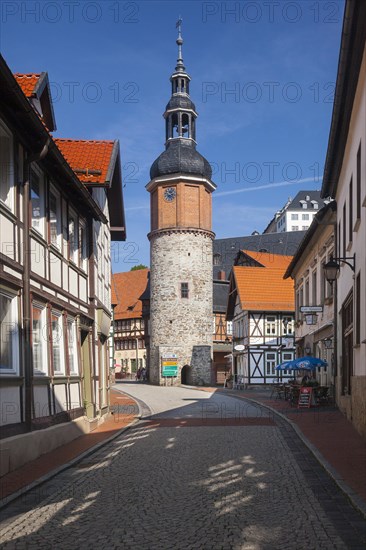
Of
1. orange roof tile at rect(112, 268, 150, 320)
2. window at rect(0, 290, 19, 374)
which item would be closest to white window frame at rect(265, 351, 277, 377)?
orange roof tile at rect(112, 268, 150, 320)

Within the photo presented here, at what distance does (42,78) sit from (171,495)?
10251mm

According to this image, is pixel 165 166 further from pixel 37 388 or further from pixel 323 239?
pixel 37 388

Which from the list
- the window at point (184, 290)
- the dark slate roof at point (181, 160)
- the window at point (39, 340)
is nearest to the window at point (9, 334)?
the window at point (39, 340)

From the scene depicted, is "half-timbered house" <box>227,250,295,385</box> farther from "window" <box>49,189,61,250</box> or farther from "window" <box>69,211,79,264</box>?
"window" <box>49,189,61,250</box>

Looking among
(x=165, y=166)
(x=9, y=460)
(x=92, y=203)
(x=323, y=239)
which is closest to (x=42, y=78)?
(x=92, y=203)

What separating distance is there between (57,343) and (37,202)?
3199 mm

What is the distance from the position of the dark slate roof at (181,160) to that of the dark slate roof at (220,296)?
16569 millimetres

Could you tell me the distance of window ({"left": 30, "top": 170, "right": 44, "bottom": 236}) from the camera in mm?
13047

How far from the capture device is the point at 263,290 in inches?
1984

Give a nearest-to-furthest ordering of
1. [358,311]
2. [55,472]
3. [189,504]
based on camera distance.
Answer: [189,504] → [55,472] → [358,311]

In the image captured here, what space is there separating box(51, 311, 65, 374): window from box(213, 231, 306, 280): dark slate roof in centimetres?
6974

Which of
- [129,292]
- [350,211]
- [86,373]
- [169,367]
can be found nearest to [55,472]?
[86,373]

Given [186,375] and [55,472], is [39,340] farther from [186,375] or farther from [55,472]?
[186,375]

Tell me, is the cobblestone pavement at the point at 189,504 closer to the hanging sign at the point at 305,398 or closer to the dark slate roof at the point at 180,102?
the hanging sign at the point at 305,398
